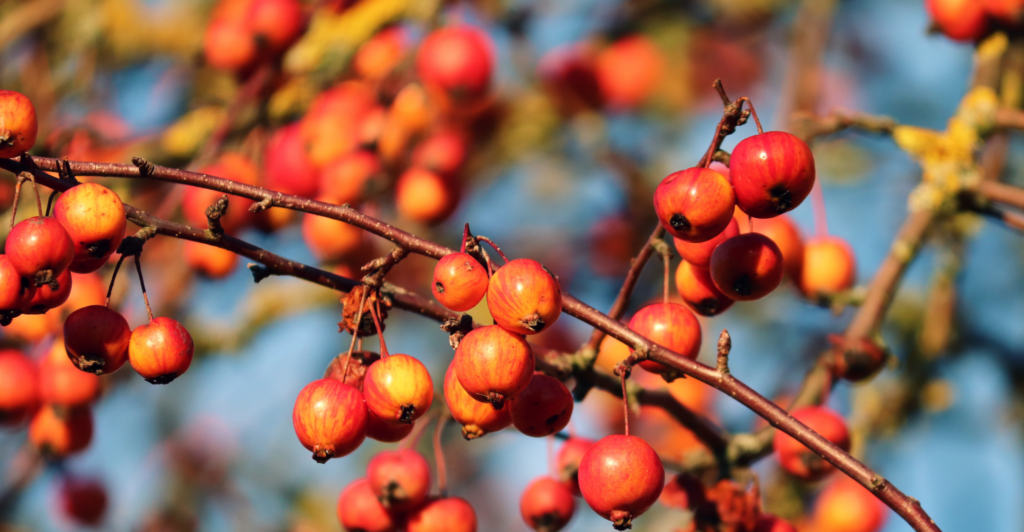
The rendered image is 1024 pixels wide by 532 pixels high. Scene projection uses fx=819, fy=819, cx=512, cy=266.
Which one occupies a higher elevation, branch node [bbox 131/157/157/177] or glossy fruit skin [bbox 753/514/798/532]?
branch node [bbox 131/157/157/177]

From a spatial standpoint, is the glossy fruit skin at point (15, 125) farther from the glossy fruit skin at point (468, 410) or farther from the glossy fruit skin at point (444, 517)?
the glossy fruit skin at point (444, 517)

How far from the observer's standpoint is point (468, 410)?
1719 millimetres

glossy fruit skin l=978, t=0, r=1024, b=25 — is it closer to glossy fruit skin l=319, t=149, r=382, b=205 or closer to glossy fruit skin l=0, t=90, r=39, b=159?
glossy fruit skin l=319, t=149, r=382, b=205

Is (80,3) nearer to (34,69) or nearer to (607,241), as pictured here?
(34,69)

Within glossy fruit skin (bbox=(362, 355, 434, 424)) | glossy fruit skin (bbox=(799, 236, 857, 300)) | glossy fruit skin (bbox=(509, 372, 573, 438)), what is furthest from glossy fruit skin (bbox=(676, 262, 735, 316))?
glossy fruit skin (bbox=(799, 236, 857, 300))

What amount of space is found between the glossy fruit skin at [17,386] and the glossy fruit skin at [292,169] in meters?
1.42

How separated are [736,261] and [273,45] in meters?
3.00

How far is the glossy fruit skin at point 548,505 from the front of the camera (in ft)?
7.30

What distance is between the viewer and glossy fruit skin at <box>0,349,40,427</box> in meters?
2.74

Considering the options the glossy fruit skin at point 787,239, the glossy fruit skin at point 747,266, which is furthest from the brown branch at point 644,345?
the glossy fruit skin at point 787,239

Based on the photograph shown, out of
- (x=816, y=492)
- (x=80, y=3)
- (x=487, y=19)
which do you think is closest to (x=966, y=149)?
(x=816, y=492)

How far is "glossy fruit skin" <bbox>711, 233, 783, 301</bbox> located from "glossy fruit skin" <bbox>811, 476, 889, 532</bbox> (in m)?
1.62

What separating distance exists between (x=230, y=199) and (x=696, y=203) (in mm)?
2522

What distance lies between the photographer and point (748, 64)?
666 cm
